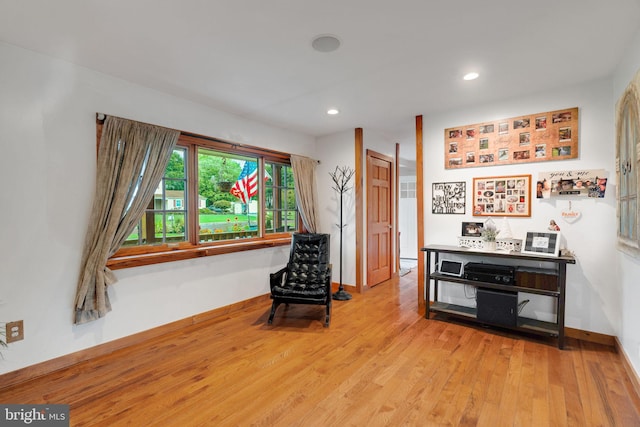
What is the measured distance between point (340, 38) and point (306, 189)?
265 centimetres

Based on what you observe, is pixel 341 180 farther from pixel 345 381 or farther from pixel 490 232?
pixel 345 381

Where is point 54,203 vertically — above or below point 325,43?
below

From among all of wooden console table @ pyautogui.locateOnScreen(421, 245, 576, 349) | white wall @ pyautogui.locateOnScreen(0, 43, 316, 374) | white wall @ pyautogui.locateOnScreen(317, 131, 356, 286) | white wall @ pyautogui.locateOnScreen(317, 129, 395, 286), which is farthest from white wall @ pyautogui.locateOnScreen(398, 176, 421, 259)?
white wall @ pyautogui.locateOnScreen(0, 43, 316, 374)

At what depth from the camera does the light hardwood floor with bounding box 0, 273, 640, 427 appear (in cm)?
185

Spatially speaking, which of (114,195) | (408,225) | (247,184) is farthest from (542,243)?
(408,225)

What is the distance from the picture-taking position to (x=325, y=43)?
2.18 m

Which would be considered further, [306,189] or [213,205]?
[306,189]

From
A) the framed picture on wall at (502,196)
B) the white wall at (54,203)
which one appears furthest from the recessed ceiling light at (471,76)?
the white wall at (54,203)

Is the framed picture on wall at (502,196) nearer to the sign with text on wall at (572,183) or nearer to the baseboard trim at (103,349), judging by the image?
the sign with text on wall at (572,183)

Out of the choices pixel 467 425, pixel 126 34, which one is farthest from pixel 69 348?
pixel 467 425

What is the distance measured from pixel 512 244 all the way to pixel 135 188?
3.72m

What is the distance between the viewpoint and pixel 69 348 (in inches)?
97.3

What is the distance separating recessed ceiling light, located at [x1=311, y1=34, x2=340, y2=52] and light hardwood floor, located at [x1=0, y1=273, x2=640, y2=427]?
249 cm

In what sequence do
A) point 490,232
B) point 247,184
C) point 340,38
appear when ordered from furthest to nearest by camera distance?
point 247,184 < point 490,232 < point 340,38
